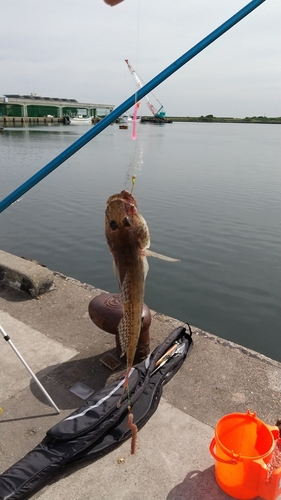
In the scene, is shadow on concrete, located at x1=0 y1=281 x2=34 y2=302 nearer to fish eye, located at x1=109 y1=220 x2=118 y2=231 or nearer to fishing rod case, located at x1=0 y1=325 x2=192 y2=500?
fishing rod case, located at x1=0 y1=325 x2=192 y2=500

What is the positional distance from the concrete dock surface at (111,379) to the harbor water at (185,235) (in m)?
2.53

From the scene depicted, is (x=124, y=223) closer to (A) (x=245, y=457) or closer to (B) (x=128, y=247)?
(B) (x=128, y=247)

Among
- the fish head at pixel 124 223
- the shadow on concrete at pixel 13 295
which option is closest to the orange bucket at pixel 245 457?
the fish head at pixel 124 223

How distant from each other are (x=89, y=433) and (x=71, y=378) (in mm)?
1182

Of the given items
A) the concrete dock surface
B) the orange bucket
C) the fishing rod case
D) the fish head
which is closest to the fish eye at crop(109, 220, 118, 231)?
the fish head

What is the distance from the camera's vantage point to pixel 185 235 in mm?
15266

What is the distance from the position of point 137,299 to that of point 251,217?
1577cm

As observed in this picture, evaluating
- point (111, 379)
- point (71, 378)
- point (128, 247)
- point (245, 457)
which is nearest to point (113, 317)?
point (111, 379)

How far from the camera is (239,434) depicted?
346 centimetres

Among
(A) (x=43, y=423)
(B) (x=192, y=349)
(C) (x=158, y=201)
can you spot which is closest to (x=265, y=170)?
(C) (x=158, y=201)

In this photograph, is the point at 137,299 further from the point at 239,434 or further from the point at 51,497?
the point at 51,497

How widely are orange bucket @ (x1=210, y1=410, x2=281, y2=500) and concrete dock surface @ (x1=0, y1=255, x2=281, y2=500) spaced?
9.0 inches

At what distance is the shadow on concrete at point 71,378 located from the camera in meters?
4.41

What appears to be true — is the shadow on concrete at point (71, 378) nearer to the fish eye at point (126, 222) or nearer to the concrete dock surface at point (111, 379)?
the concrete dock surface at point (111, 379)
